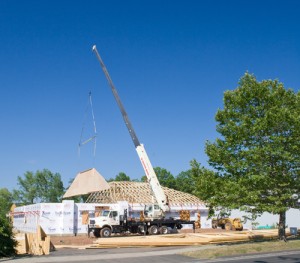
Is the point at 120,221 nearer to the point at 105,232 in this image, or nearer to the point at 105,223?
the point at 105,223

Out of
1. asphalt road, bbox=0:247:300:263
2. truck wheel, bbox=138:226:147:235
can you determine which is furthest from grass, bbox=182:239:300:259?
truck wheel, bbox=138:226:147:235

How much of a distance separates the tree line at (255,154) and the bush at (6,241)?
1159 centimetres

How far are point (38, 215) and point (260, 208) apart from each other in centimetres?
2918

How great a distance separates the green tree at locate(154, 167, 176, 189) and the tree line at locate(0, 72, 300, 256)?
84023 millimetres

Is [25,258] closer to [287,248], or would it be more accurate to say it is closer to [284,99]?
[287,248]

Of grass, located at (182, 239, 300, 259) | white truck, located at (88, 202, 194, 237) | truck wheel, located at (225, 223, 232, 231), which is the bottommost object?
truck wheel, located at (225, 223, 232, 231)

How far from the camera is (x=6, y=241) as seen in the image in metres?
22.2

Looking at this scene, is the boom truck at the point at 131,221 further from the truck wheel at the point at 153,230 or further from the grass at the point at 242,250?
the grass at the point at 242,250

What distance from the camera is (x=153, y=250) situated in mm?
25172

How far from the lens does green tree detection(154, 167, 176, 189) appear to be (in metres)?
111

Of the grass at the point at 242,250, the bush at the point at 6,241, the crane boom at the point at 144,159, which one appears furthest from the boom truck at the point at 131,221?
the bush at the point at 6,241

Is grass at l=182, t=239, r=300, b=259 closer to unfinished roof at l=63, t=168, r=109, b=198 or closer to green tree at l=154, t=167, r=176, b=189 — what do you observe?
unfinished roof at l=63, t=168, r=109, b=198

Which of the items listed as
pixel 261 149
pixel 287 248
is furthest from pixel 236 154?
pixel 287 248

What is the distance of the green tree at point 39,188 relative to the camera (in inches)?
4519
